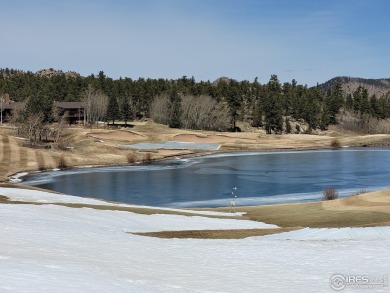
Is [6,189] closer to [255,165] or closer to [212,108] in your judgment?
[255,165]

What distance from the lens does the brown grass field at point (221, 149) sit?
29047mm

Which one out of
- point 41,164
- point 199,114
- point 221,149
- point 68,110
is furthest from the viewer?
point 199,114

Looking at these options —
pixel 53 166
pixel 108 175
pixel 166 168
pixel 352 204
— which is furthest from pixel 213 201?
pixel 53 166

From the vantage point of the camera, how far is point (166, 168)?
87.8 metres

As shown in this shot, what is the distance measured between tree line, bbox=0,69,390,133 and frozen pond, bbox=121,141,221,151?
89.3 ft

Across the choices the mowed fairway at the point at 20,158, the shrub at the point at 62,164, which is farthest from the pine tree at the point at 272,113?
the shrub at the point at 62,164

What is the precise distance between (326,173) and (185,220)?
5094 cm

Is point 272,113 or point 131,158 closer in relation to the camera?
point 131,158

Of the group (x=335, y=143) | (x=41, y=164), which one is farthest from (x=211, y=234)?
(x=335, y=143)

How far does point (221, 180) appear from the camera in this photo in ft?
231

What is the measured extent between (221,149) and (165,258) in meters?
107

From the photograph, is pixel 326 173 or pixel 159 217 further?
pixel 326 173

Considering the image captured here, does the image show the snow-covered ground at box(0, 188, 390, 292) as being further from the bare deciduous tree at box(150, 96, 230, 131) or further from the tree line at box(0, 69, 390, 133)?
the bare deciduous tree at box(150, 96, 230, 131)

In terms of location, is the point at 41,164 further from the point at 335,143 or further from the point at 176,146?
the point at 335,143
